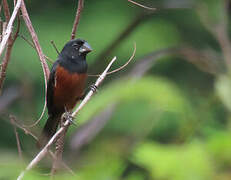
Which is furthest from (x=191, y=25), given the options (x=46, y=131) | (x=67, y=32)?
(x=46, y=131)

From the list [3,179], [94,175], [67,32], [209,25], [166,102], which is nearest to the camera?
[94,175]

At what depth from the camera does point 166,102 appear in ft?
3.53

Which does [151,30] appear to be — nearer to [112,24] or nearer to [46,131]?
[112,24]

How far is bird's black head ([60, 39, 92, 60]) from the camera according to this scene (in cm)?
279

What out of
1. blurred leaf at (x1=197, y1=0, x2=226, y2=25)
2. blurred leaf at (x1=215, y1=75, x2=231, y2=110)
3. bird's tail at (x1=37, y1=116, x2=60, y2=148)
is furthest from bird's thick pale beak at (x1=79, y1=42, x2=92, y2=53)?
blurred leaf at (x1=215, y1=75, x2=231, y2=110)

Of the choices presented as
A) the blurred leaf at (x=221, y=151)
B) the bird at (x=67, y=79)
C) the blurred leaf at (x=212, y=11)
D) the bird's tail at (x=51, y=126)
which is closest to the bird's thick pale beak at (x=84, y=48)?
the bird at (x=67, y=79)

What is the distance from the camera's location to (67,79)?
9.77 ft

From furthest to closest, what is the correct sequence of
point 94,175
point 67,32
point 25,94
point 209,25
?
point 67,32
point 209,25
point 25,94
point 94,175

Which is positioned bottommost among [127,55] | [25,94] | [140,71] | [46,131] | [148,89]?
[127,55]

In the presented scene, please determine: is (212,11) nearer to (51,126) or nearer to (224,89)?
(224,89)

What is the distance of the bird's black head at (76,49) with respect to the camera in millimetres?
2787

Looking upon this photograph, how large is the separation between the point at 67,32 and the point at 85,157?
626 centimetres

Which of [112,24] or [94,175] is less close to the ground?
[94,175]

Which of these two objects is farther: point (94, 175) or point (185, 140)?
point (185, 140)
